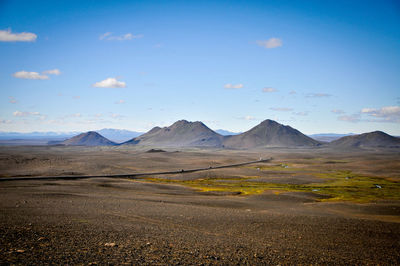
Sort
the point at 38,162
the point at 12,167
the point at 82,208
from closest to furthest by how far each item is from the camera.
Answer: the point at 82,208 < the point at 12,167 < the point at 38,162

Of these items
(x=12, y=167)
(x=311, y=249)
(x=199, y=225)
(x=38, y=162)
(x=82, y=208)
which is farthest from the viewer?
(x=38, y=162)

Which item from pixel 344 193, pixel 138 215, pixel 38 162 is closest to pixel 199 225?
pixel 138 215

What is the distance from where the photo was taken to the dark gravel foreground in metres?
12.1

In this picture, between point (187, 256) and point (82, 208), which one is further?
point (82, 208)

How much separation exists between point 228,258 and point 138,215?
10293mm

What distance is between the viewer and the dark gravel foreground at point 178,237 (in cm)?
1209

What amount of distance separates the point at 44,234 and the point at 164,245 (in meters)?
5.54

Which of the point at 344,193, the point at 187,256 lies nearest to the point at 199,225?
the point at 187,256

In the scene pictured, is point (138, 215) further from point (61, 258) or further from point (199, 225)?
point (61, 258)

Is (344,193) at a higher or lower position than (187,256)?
lower

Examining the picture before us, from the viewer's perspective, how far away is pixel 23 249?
1168cm

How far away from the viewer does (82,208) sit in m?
22.9

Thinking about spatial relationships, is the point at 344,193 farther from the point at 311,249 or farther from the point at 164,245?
the point at 164,245

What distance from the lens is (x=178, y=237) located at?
51.5 feet
